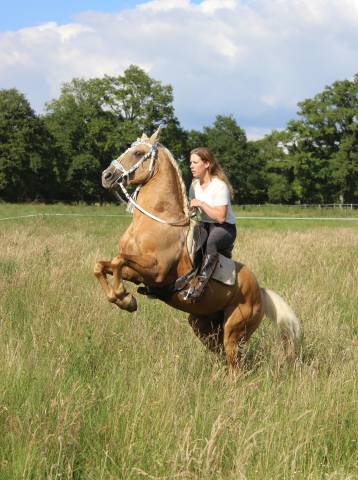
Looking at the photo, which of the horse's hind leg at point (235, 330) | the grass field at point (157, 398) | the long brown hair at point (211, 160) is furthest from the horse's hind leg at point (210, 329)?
the long brown hair at point (211, 160)

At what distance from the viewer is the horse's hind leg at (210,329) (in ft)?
21.3

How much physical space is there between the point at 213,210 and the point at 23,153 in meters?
62.6

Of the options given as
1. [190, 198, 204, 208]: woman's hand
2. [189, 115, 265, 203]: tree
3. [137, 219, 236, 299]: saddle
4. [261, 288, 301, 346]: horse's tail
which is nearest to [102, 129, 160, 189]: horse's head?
[190, 198, 204, 208]: woman's hand

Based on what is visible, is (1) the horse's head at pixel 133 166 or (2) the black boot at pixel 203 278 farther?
(1) the horse's head at pixel 133 166

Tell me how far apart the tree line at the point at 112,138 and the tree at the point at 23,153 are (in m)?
0.11

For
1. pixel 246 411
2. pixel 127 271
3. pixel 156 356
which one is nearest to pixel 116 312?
pixel 156 356

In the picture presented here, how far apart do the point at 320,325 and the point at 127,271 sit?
322 centimetres

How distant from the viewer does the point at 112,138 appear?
70125mm

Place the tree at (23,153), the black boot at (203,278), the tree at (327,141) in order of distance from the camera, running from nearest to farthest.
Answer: the black boot at (203,278), the tree at (23,153), the tree at (327,141)

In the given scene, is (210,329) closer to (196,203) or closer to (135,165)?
(196,203)

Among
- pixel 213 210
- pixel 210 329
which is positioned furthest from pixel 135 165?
pixel 210 329

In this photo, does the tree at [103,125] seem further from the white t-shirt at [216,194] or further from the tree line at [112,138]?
the white t-shirt at [216,194]

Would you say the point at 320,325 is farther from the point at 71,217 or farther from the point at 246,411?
the point at 71,217

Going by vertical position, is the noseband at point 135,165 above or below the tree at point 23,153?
below
